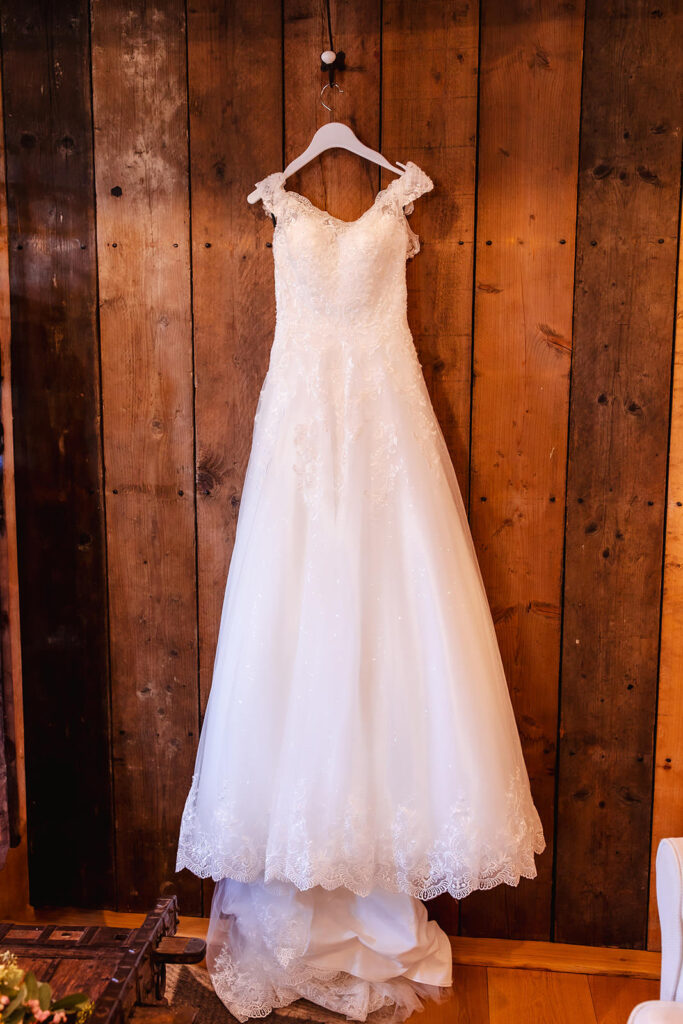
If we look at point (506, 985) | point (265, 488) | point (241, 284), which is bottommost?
point (506, 985)

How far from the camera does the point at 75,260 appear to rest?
1.80 metres

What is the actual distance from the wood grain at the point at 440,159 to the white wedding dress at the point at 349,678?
0.24 feet

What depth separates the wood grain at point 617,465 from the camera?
63.7 inches

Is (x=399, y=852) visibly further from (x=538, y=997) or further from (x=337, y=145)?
(x=337, y=145)

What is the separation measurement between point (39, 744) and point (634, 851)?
60.7 inches

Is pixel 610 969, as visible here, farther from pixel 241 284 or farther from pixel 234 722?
pixel 241 284

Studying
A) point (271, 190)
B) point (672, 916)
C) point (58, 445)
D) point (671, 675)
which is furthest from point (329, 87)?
point (672, 916)

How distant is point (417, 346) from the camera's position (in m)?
1.73

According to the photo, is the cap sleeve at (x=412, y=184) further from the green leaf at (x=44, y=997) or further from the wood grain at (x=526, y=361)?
the green leaf at (x=44, y=997)

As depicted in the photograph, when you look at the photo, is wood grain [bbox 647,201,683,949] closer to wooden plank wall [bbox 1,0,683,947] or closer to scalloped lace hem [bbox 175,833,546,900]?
wooden plank wall [bbox 1,0,683,947]

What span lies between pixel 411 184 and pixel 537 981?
1.88 m

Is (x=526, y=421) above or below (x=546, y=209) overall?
below

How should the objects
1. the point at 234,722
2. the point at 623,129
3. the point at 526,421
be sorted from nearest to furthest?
the point at 234,722, the point at 623,129, the point at 526,421

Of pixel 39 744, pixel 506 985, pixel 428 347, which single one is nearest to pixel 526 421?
pixel 428 347
